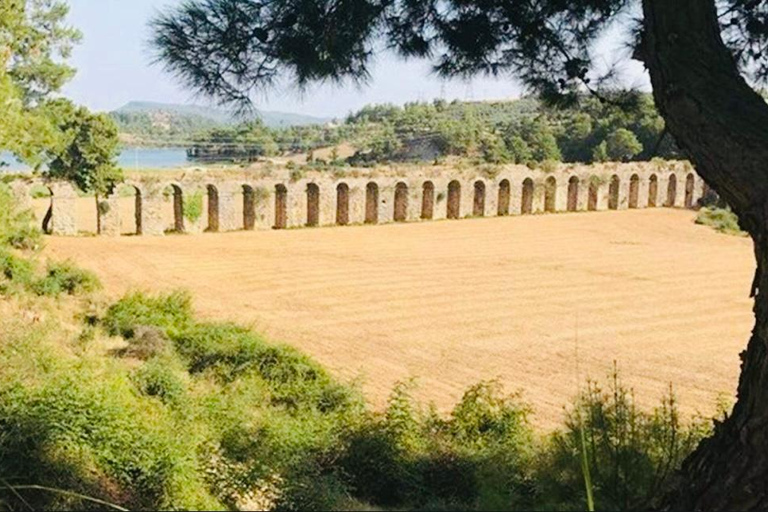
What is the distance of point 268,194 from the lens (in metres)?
32.8

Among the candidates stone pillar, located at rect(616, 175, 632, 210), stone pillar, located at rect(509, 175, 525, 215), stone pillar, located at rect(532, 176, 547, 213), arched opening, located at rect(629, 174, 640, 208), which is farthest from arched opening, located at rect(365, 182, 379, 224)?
arched opening, located at rect(629, 174, 640, 208)

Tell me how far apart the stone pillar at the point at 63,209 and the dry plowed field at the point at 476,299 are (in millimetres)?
1180

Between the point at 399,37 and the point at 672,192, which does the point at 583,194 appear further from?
the point at 399,37

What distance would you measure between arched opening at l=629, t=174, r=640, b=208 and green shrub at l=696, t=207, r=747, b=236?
4.15 meters

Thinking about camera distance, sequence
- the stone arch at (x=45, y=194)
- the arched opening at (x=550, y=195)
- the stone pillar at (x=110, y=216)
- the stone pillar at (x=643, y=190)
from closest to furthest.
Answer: the stone arch at (x=45, y=194) < the stone pillar at (x=110, y=216) < the arched opening at (x=550, y=195) < the stone pillar at (x=643, y=190)

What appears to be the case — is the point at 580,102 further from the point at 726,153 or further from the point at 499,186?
the point at 499,186

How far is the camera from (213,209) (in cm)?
3133

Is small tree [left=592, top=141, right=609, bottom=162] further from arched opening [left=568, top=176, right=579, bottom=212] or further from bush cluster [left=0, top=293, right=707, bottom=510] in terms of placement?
bush cluster [left=0, top=293, right=707, bottom=510]

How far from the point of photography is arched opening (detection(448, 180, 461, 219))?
125ft

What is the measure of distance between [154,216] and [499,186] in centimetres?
Answer: 1786

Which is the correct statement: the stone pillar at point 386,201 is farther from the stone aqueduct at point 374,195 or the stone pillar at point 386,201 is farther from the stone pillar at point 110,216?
the stone pillar at point 110,216

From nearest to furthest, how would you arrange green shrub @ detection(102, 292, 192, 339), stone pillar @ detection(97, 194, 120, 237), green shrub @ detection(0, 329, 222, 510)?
green shrub @ detection(0, 329, 222, 510), green shrub @ detection(102, 292, 192, 339), stone pillar @ detection(97, 194, 120, 237)

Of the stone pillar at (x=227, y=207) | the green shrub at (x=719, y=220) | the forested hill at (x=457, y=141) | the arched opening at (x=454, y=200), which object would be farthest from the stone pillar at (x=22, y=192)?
the green shrub at (x=719, y=220)

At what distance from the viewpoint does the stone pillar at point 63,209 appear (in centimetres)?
2653
